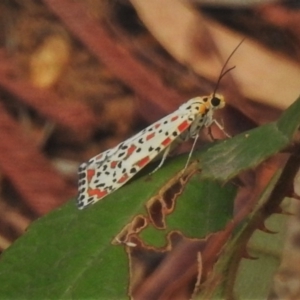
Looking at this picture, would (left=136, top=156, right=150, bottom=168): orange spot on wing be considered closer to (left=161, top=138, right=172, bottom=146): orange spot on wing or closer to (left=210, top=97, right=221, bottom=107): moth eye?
(left=161, top=138, right=172, bottom=146): orange spot on wing

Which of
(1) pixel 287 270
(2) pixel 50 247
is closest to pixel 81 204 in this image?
(2) pixel 50 247

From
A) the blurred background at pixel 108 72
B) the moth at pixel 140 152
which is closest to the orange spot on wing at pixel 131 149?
the moth at pixel 140 152

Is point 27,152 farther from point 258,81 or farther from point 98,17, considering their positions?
point 258,81

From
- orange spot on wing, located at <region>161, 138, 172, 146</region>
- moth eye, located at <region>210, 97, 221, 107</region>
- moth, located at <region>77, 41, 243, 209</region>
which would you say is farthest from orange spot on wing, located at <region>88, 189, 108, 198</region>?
moth eye, located at <region>210, 97, 221, 107</region>

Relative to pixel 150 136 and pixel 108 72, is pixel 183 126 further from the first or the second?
pixel 108 72

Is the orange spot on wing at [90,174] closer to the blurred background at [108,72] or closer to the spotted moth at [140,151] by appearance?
the spotted moth at [140,151]

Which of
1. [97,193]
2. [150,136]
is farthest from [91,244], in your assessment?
[150,136]
